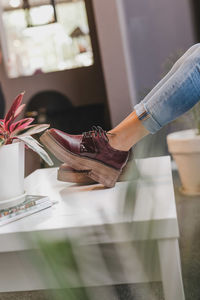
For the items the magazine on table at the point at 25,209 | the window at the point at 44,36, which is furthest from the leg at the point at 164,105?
the window at the point at 44,36

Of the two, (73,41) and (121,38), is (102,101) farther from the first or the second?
(121,38)

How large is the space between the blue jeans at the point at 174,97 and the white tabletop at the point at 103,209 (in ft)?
0.51

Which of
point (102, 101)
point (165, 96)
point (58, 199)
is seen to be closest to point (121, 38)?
point (102, 101)

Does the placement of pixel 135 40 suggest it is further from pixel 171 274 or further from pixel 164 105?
pixel 171 274

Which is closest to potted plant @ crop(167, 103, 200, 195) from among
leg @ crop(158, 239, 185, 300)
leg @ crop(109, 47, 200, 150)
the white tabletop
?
the white tabletop

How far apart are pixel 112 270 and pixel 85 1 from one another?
343 centimetres

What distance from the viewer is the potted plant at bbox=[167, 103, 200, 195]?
2293 millimetres

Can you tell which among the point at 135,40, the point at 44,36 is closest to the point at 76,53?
the point at 44,36

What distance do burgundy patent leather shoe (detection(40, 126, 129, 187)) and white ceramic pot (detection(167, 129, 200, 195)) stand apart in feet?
3.55

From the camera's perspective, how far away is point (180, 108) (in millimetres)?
1240

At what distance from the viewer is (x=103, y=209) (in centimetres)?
30

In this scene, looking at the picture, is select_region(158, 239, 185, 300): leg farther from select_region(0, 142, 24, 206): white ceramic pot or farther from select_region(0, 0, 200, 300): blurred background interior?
select_region(0, 0, 200, 300): blurred background interior

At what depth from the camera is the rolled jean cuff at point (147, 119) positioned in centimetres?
128

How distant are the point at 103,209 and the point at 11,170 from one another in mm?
744
